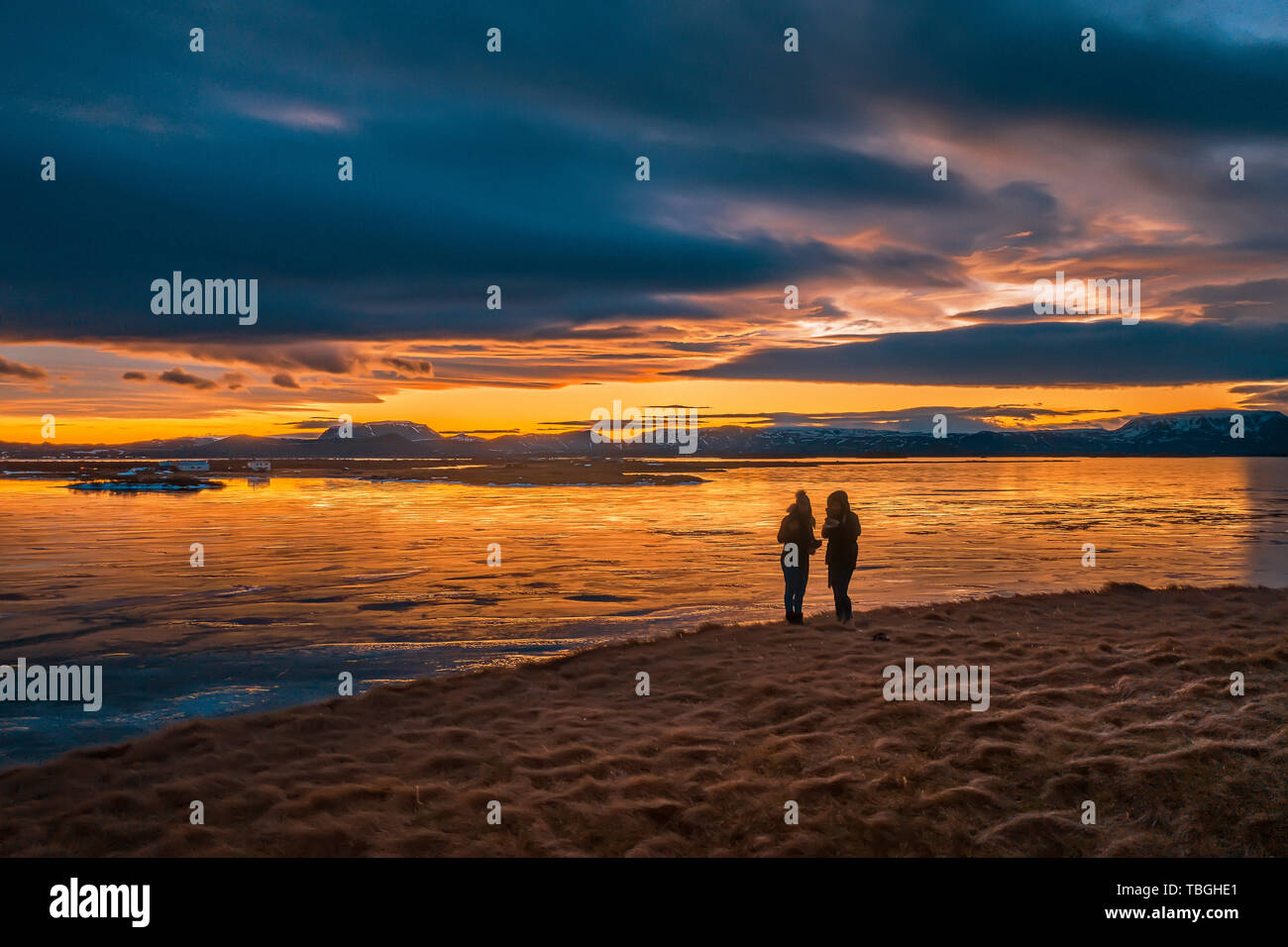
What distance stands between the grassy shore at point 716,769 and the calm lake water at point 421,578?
2117 mm

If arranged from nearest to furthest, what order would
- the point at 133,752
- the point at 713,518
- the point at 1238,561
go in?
the point at 133,752 < the point at 1238,561 < the point at 713,518

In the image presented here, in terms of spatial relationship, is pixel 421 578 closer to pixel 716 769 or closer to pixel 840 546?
pixel 840 546

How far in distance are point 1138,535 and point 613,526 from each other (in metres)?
21.0

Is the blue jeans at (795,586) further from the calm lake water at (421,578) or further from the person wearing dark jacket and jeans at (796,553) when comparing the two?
the calm lake water at (421,578)

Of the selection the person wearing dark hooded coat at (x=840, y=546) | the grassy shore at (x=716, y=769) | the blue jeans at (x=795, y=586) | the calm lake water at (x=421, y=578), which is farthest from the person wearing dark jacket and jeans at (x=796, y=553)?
the grassy shore at (x=716, y=769)

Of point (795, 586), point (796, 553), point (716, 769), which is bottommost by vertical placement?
point (716, 769)

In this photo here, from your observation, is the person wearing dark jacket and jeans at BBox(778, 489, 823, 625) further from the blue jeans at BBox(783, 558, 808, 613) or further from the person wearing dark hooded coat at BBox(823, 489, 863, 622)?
the person wearing dark hooded coat at BBox(823, 489, 863, 622)

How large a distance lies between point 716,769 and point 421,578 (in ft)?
49.3

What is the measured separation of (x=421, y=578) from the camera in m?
21.4
